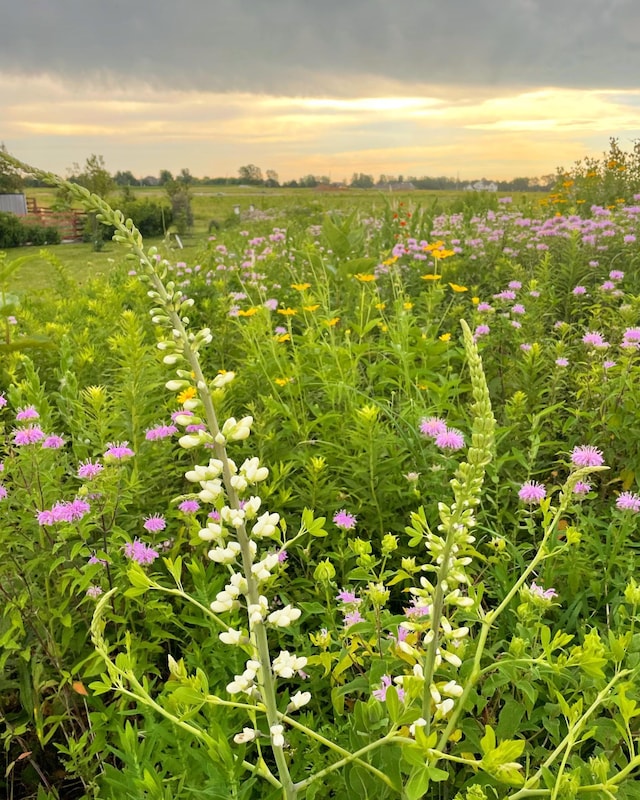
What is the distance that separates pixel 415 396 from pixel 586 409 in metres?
0.92

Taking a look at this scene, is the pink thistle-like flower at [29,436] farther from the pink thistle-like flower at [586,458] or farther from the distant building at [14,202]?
the distant building at [14,202]

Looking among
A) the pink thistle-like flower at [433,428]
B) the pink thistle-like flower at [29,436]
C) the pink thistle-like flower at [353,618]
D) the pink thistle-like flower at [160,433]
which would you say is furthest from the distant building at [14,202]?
the pink thistle-like flower at [353,618]

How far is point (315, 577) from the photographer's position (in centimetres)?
188

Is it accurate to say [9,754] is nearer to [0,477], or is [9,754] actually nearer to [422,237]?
[0,477]

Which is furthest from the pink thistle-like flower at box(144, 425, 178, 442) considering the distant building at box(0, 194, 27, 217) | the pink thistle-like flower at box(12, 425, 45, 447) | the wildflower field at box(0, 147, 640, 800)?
the distant building at box(0, 194, 27, 217)

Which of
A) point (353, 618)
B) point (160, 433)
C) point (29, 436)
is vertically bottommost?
point (353, 618)

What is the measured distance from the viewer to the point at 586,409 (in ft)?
11.1

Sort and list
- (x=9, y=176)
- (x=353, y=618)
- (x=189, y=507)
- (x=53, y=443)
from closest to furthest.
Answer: (x=353, y=618), (x=9, y=176), (x=189, y=507), (x=53, y=443)

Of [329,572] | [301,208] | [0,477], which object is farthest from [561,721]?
[301,208]

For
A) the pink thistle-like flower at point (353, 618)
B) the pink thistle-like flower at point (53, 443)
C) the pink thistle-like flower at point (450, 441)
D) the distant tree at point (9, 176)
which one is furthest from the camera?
the pink thistle-like flower at point (450, 441)

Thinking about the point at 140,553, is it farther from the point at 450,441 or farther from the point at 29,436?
the point at 450,441

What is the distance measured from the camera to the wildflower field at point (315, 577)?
1186mm

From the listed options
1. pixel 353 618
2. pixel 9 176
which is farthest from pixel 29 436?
pixel 353 618

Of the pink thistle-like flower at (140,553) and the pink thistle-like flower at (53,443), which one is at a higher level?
the pink thistle-like flower at (53,443)
